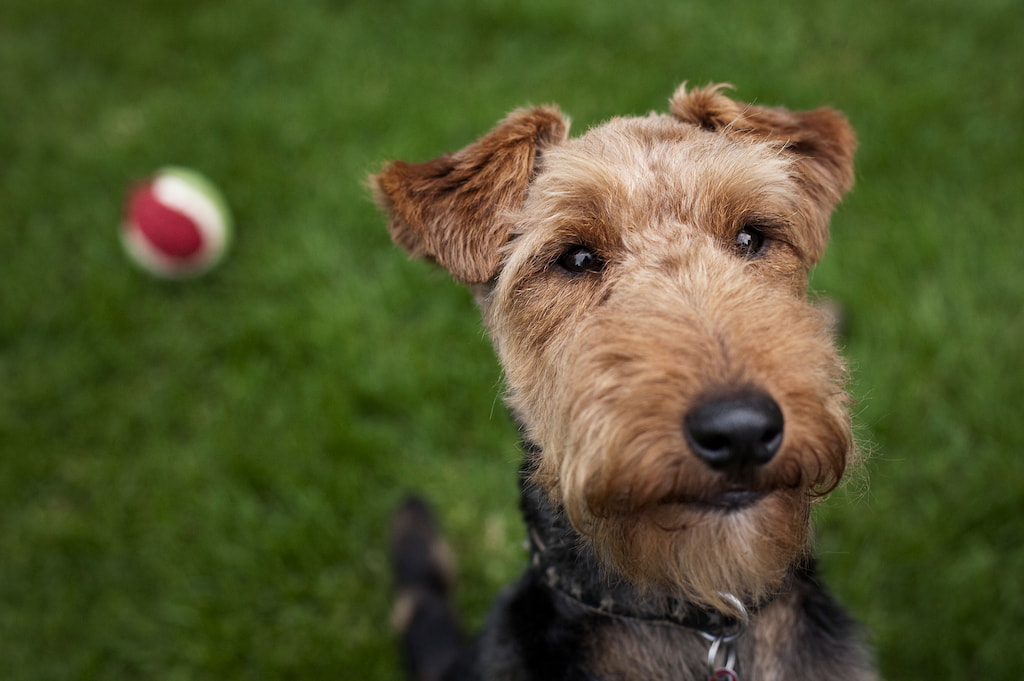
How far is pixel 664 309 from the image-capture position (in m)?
2.12

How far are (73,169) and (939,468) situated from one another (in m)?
6.09

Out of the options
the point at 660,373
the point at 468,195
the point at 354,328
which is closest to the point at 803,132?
the point at 468,195

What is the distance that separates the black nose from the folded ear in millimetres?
1167

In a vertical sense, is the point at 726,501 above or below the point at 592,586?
above

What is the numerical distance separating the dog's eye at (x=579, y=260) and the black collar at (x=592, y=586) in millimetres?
596

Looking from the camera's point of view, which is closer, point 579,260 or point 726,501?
point 726,501

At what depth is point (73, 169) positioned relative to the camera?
5.86 m

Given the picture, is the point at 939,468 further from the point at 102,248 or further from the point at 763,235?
the point at 102,248

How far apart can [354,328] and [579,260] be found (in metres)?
2.56

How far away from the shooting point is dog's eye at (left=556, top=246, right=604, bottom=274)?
2.47 meters

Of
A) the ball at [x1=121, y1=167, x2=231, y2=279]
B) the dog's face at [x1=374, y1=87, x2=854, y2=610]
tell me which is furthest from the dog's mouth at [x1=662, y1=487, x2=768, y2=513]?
the ball at [x1=121, y1=167, x2=231, y2=279]

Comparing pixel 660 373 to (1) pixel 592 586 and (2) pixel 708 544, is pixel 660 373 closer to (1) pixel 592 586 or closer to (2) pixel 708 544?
(2) pixel 708 544

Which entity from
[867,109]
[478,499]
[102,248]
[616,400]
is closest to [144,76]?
[102,248]

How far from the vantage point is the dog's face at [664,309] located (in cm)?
182
